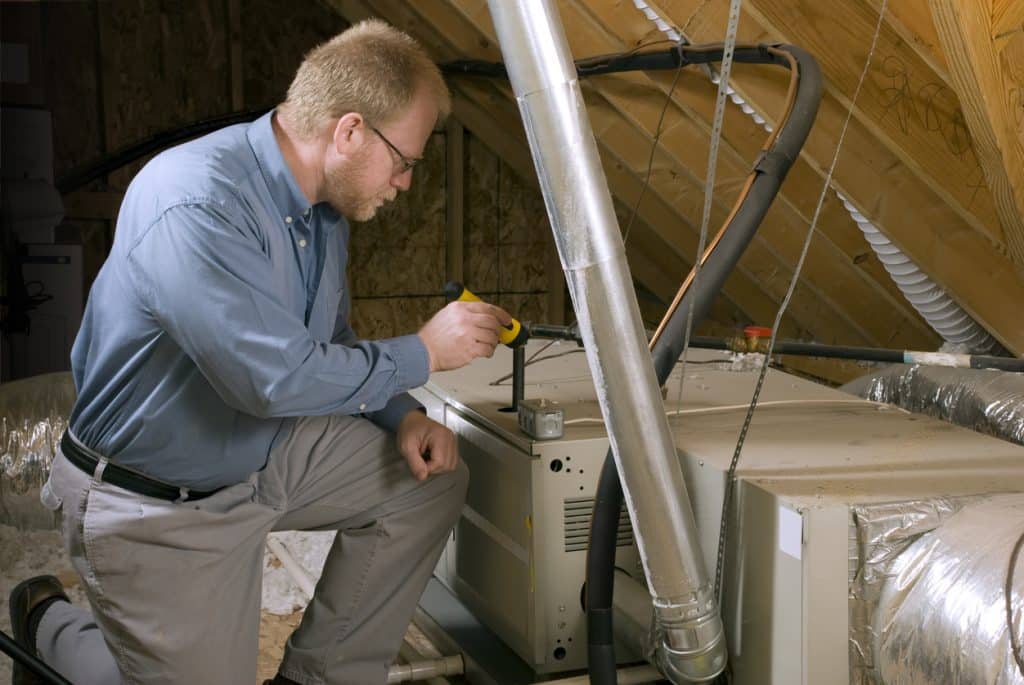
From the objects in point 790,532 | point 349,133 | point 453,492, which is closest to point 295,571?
point 453,492

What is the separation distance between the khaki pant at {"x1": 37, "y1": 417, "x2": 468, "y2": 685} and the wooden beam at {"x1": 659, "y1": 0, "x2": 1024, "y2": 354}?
95cm

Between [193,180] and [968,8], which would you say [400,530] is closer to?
[193,180]

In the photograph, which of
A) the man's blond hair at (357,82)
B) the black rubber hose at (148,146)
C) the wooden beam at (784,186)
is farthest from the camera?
the black rubber hose at (148,146)

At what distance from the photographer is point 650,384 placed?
123cm

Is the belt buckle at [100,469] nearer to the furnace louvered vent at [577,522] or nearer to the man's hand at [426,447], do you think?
the man's hand at [426,447]

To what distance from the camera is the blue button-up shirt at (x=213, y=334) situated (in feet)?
4.67

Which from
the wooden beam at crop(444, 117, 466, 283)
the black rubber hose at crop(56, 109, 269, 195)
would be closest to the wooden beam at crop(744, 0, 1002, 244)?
the black rubber hose at crop(56, 109, 269, 195)

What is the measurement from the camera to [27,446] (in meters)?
2.75

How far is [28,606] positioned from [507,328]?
1.05m

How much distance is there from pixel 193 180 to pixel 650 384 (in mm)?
684

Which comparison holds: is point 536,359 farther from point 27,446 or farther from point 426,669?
point 27,446

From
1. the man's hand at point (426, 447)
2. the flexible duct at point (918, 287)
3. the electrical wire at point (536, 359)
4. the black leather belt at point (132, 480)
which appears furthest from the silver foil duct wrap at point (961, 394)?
the black leather belt at point (132, 480)

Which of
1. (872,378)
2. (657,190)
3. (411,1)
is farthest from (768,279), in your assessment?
(411,1)

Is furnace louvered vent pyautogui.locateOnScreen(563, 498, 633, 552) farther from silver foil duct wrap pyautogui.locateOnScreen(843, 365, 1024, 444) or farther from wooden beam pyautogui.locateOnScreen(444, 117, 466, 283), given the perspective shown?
wooden beam pyautogui.locateOnScreen(444, 117, 466, 283)
